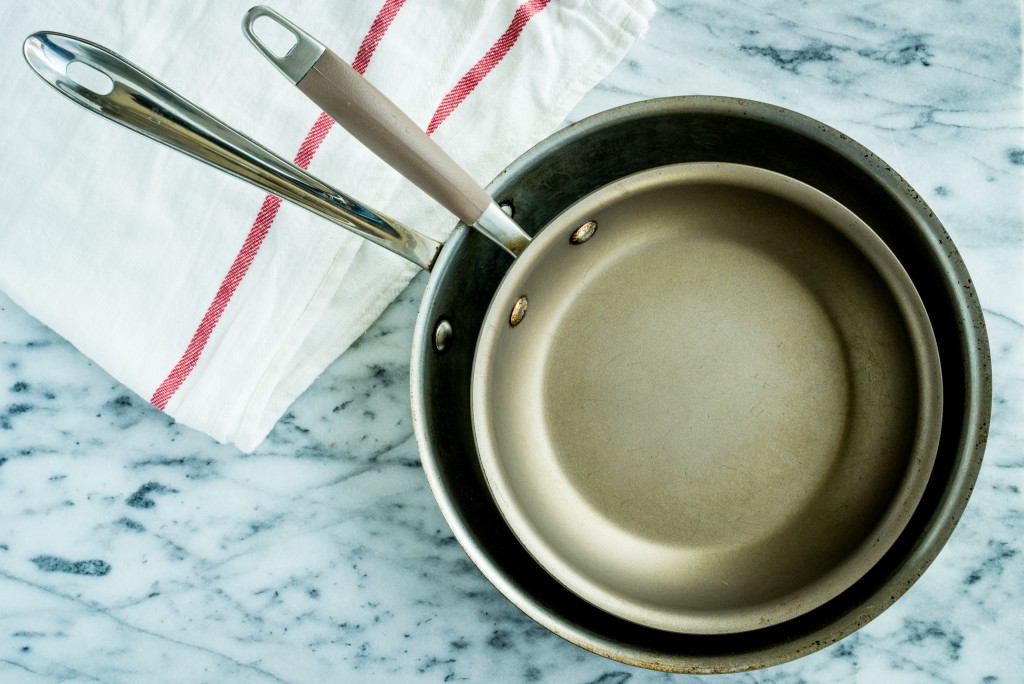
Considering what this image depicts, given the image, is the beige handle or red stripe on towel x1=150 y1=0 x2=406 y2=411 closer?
the beige handle

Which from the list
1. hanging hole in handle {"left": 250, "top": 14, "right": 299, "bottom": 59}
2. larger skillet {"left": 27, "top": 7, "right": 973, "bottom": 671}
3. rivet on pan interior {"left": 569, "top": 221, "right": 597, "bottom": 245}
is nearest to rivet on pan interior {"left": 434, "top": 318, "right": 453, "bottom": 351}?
larger skillet {"left": 27, "top": 7, "right": 973, "bottom": 671}

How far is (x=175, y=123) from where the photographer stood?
0.44 meters

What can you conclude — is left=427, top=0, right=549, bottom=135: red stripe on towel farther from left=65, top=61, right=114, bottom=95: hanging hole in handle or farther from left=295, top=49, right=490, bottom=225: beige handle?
left=65, top=61, right=114, bottom=95: hanging hole in handle

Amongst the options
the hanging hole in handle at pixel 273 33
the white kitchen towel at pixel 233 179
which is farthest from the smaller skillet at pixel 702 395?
the hanging hole in handle at pixel 273 33

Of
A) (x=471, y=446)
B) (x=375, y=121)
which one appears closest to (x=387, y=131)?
(x=375, y=121)

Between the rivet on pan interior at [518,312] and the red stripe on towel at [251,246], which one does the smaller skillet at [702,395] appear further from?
the red stripe on towel at [251,246]

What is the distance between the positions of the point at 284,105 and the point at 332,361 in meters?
0.18

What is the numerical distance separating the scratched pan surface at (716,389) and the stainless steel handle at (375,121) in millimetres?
39

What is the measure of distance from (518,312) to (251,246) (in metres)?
0.19

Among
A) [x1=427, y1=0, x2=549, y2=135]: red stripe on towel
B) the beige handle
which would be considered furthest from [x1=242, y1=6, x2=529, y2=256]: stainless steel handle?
[x1=427, y1=0, x2=549, y2=135]: red stripe on towel

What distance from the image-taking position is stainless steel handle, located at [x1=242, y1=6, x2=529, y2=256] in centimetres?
41

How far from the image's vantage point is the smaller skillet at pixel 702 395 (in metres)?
0.51

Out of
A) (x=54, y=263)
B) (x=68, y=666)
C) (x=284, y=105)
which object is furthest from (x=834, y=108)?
(x=68, y=666)

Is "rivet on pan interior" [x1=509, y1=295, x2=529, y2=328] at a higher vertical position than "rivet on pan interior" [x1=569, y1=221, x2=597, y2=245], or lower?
lower
